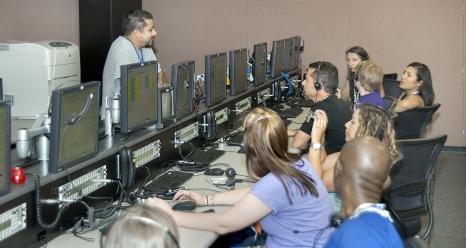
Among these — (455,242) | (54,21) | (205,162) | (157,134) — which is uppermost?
(54,21)

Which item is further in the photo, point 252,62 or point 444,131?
point 444,131

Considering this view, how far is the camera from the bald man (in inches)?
69.8

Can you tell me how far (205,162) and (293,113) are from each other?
2.19 metres

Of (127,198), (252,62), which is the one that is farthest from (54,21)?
(127,198)

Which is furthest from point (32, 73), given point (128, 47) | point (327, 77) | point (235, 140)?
point (327, 77)

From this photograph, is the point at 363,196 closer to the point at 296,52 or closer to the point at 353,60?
the point at 353,60

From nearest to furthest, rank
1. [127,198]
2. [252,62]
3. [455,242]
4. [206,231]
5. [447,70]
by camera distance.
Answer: [206,231] → [127,198] → [455,242] → [252,62] → [447,70]

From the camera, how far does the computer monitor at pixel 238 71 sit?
207 inches

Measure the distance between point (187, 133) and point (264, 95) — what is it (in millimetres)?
2028

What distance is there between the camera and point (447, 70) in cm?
767

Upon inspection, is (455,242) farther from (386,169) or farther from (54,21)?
(54,21)

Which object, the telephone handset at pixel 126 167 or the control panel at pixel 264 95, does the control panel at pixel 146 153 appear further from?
the control panel at pixel 264 95

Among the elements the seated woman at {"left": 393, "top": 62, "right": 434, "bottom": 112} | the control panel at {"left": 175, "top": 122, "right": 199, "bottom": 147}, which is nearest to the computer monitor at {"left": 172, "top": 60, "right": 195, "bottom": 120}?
the control panel at {"left": 175, "top": 122, "right": 199, "bottom": 147}

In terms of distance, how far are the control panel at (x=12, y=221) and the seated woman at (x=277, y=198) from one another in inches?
21.1
